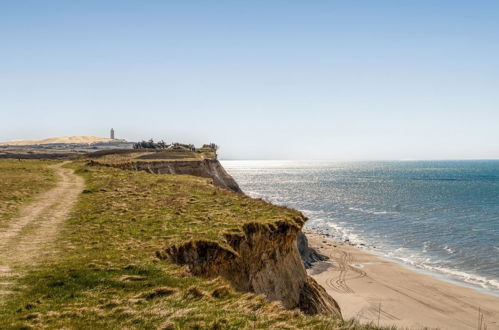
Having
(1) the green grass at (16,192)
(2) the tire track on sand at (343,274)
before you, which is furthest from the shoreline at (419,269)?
(1) the green grass at (16,192)

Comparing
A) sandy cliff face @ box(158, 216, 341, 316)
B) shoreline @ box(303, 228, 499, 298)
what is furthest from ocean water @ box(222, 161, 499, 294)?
sandy cliff face @ box(158, 216, 341, 316)

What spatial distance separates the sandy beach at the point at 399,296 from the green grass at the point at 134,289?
21252mm

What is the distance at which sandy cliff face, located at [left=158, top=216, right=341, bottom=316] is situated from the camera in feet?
44.3

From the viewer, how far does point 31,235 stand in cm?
1506

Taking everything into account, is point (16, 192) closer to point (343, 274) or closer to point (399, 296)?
point (399, 296)

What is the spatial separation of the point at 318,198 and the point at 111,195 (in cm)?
11063

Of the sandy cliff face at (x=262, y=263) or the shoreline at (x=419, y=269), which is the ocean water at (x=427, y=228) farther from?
the sandy cliff face at (x=262, y=263)

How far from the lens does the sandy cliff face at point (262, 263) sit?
13514mm

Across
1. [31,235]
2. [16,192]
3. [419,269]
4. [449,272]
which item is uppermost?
[16,192]

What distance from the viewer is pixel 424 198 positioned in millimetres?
119625

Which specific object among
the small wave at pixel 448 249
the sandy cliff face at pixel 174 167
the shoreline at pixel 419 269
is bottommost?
the shoreline at pixel 419 269

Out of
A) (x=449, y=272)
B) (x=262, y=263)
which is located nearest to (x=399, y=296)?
(x=449, y=272)

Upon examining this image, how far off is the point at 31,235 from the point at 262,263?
972 centimetres

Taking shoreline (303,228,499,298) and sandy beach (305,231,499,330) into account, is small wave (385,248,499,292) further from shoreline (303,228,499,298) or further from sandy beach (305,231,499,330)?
sandy beach (305,231,499,330)
